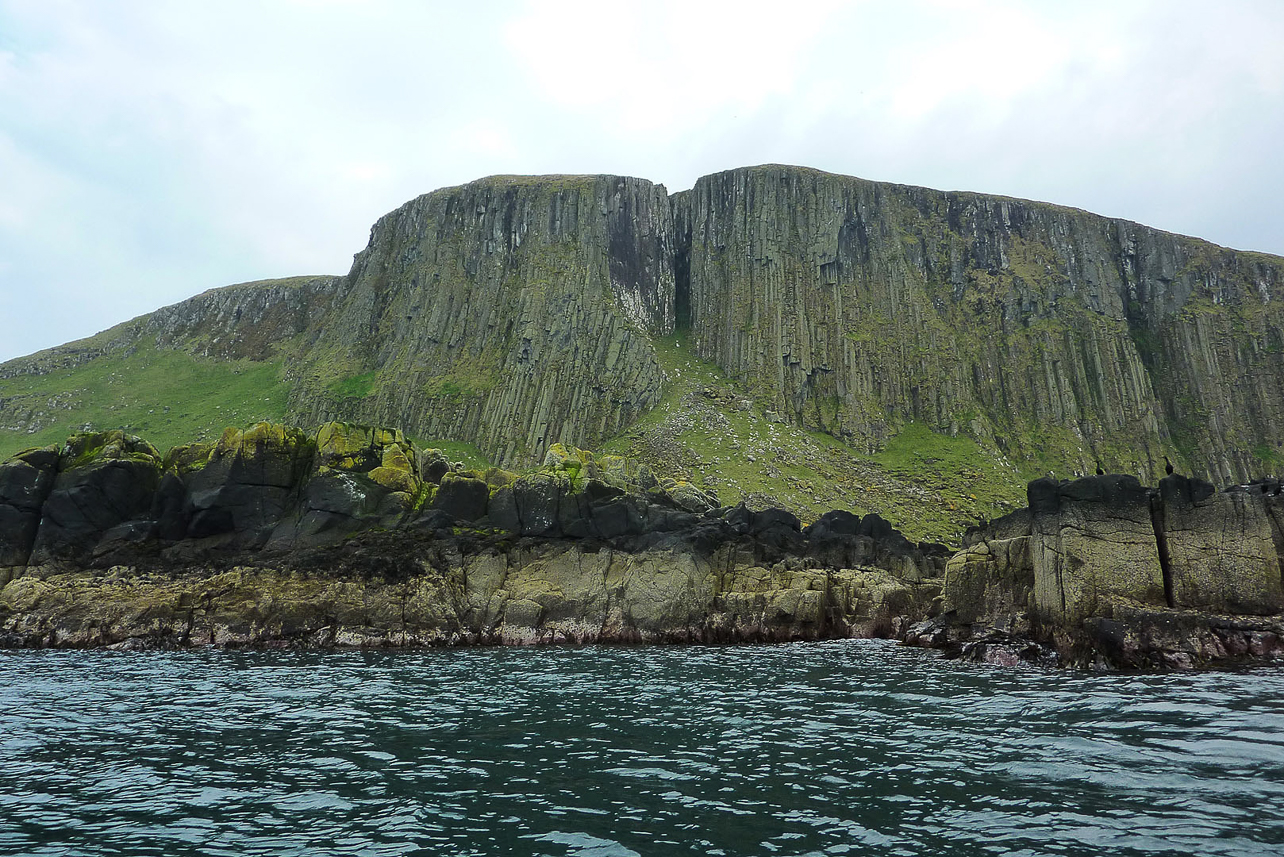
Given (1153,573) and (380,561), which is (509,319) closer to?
(380,561)

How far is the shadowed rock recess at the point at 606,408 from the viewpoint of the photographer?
45.7 meters

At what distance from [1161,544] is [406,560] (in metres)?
38.1

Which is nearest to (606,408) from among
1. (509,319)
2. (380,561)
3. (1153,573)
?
(509,319)

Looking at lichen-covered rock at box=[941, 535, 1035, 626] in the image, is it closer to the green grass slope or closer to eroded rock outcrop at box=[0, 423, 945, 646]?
eroded rock outcrop at box=[0, 423, 945, 646]

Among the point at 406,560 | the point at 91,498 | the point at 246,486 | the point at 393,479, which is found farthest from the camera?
the point at 393,479

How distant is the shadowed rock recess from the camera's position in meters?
45.7

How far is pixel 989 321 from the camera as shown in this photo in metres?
129

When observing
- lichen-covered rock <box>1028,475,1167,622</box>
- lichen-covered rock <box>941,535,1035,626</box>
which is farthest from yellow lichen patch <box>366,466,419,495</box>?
lichen-covered rock <box>1028,475,1167,622</box>

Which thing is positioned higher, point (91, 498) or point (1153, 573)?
point (91, 498)

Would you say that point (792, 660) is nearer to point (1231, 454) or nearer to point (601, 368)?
point (601, 368)

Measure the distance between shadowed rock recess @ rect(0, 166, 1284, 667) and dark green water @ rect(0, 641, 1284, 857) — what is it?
14.0 metres

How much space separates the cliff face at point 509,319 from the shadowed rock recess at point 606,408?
53cm

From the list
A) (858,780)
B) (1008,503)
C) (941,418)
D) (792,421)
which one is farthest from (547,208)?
(858,780)

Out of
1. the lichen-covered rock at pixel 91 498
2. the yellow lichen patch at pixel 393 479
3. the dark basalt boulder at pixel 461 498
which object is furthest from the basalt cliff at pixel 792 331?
the lichen-covered rock at pixel 91 498
